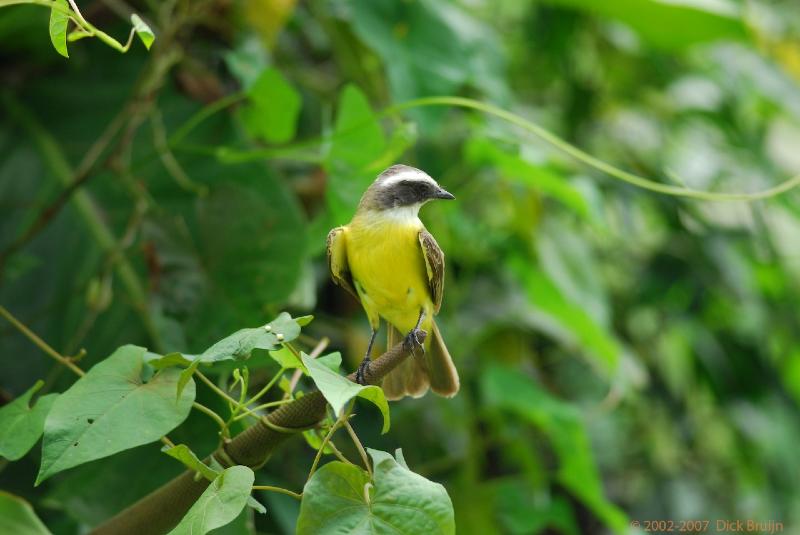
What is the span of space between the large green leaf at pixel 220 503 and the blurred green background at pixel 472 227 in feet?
0.76

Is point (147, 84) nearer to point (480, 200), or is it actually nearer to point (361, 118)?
point (361, 118)

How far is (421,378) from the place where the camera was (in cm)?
90

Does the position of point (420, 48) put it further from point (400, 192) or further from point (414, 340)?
point (414, 340)

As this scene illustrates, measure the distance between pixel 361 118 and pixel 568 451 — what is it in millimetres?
862

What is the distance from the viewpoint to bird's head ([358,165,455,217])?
97 centimetres

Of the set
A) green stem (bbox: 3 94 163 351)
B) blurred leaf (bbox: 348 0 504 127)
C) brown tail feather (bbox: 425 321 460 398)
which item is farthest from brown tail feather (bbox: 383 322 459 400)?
blurred leaf (bbox: 348 0 504 127)

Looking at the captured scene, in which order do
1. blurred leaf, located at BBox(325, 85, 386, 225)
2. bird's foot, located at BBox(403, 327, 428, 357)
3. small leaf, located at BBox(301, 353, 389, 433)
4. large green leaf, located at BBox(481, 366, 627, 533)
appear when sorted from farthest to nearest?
large green leaf, located at BBox(481, 366, 627, 533), blurred leaf, located at BBox(325, 85, 386, 225), bird's foot, located at BBox(403, 327, 428, 357), small leaf, located at BBox(301, 353, 389, 433)

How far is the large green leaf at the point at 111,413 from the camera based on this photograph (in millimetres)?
738

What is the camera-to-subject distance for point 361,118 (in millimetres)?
1304

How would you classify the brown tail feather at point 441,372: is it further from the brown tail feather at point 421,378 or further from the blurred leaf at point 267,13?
the blurred leaf at point 267,13

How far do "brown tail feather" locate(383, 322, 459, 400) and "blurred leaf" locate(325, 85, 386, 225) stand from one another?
37 centimetres

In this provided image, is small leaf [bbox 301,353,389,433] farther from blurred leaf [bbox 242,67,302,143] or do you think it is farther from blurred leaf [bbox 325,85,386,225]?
blurred leaf [bbox 242,67,302,143]

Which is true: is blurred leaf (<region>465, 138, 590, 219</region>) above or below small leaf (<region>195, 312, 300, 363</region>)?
below

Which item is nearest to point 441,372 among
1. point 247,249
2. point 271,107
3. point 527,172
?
point 247,249
